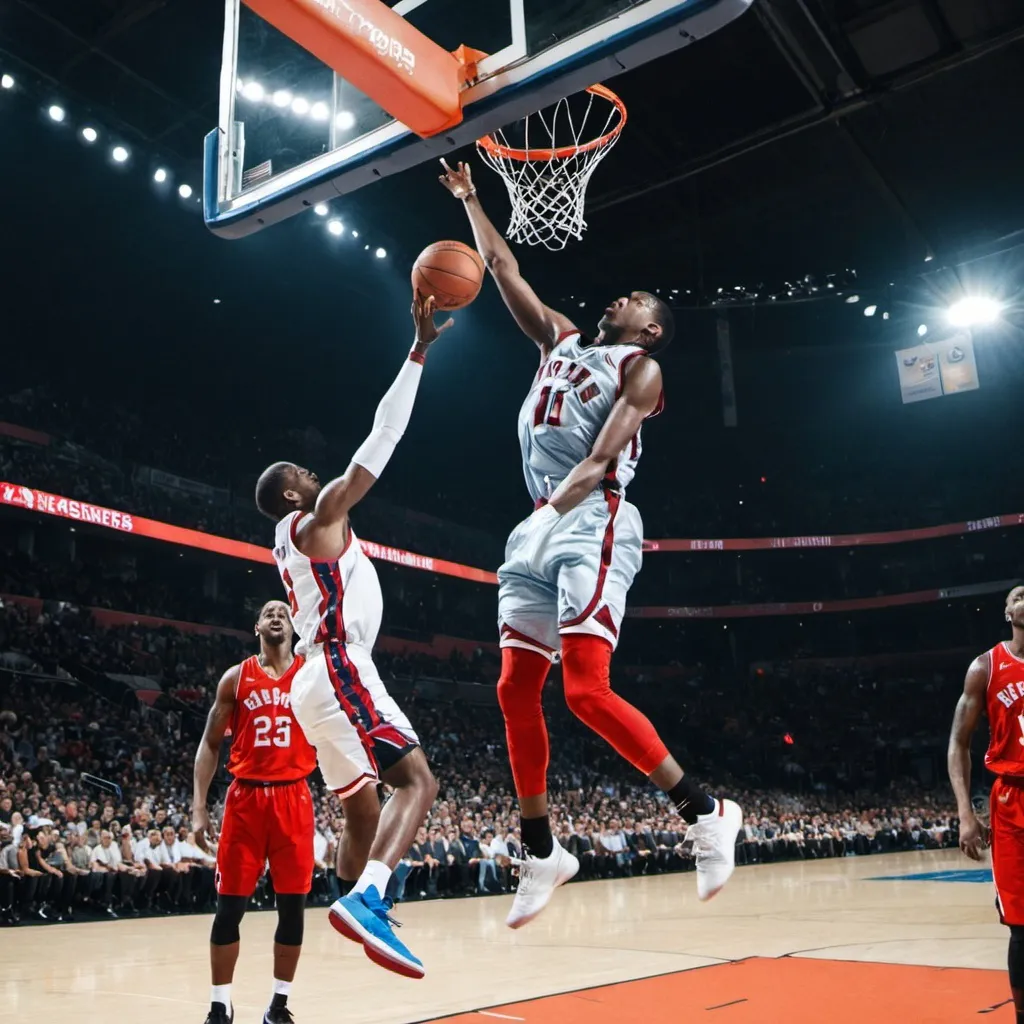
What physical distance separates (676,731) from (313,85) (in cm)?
2507

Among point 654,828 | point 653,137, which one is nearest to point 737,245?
point 653,137

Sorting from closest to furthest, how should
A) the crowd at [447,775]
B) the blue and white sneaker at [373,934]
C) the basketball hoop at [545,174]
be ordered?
the blue and white sneaker at [373,934]
the basketball hoop at [545,174]
the crowd at [447,775]

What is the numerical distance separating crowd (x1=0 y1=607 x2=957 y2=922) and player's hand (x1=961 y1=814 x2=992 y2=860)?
1418mm

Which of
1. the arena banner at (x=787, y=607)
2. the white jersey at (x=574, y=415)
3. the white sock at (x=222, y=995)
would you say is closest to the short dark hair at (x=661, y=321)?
the white jersey at (x=574, y=415)

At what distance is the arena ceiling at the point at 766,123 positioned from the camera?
484 inches

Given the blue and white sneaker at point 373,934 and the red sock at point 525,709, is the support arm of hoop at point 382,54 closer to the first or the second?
the red sock at point 525,709

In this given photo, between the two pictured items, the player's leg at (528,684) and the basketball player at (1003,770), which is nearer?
the player's leg at (528,684)

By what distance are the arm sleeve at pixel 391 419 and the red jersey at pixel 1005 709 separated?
2.85 metres

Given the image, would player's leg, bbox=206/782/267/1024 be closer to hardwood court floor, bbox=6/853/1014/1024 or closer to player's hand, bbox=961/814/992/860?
hardwood court floor, bbox=6/853/1014/1024

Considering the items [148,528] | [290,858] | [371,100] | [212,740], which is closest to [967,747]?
[290,858]

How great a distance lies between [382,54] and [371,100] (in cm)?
71

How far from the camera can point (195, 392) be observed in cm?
2398

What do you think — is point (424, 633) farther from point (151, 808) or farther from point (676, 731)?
point (151, 808)

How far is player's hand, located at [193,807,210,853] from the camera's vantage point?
527cm
